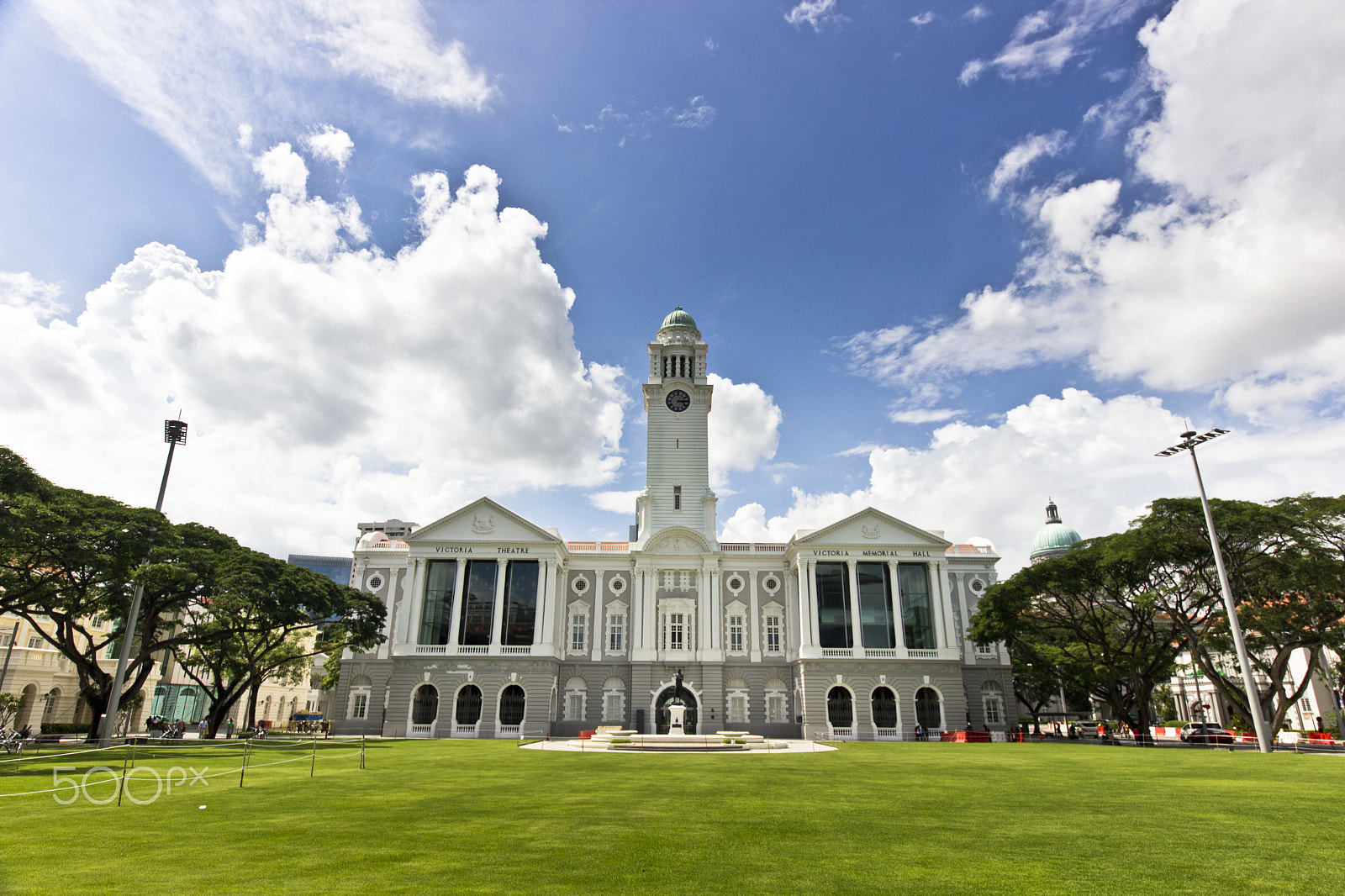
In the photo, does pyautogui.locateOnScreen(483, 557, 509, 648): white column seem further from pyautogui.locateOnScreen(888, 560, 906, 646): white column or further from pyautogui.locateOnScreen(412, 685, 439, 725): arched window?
pyautogui.locateOnScreen(888, 560, 906, 646): white column

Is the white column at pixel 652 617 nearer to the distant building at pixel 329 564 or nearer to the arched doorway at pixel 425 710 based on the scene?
the arched doorway at pixel 425 710

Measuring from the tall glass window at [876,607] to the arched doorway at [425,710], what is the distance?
1130 inches

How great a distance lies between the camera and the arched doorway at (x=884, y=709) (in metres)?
48.7

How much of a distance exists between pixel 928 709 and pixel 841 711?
6.02 meters

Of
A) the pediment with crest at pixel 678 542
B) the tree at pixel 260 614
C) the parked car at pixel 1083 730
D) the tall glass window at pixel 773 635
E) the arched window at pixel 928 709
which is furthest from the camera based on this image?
the pediment with crest at pixel 678 542

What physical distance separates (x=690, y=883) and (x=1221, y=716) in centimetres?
7232

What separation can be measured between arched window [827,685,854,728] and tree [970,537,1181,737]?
9212 millimetres

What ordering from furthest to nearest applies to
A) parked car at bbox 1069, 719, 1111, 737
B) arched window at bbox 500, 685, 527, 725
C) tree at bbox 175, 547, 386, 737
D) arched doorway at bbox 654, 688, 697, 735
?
arched doorway at bbox 654, 688, 697, 735 → arched window at bbox 500, 685, 527, 725 → parked car at bbox 1069, 719, 1111, 737 → tree at bbox 175, 547, 386, 737

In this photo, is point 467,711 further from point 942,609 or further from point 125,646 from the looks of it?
point 942,609

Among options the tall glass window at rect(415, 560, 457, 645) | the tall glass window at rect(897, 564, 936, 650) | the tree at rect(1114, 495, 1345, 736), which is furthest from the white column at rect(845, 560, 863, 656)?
the tall glass window at rect(415, 560, 457, 645)

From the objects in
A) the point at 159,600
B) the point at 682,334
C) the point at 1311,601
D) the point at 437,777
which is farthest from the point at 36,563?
the point at 1311,601

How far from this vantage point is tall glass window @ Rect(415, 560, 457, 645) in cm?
5022

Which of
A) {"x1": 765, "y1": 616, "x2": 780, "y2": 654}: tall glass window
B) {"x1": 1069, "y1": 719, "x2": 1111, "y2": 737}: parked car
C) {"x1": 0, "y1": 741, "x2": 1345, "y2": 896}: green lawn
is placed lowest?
{"x1": 1069, "y1": 719, "x2": 1111, "y2": 737}: parked car

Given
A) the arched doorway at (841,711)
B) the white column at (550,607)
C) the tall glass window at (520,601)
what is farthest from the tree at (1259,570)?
the tall glass window at (520,601)
